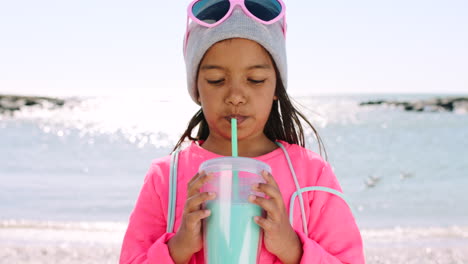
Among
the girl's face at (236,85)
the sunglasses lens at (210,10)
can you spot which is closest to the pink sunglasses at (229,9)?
the sunglasses lens at (210,10)

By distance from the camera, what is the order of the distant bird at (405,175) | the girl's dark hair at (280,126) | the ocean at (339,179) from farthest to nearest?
1. the distant bird at (405,175)
2. the ocean at (339,179)
3. the girl's dark hair at (280,126)

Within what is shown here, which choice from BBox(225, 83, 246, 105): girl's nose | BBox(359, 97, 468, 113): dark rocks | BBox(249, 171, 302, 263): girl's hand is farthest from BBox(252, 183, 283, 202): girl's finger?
BBox(359, 97, 468, 113): dark rocks

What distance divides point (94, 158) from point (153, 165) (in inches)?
491

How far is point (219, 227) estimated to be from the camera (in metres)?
1.54

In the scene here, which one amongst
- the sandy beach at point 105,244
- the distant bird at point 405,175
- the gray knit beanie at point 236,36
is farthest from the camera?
the distant bird at point 405,175

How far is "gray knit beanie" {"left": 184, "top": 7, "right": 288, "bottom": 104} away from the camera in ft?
6.42

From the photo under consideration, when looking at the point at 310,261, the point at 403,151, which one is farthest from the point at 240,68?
the point at 403,151

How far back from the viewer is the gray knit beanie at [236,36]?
6.42ft

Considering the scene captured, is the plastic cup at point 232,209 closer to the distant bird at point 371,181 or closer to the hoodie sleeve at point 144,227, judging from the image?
the hoodie sleeve at point 144,227

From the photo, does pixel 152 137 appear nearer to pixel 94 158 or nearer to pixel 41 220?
pixel 94 158

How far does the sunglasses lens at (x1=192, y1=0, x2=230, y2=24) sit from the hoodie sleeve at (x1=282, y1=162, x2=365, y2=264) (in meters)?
0.72

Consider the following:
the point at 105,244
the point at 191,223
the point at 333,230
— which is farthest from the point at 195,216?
the point at 105,244

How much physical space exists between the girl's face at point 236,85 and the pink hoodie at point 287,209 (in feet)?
0.56

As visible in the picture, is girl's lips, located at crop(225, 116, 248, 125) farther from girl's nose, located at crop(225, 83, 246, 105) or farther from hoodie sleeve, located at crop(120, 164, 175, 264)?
hoodie sleeve, located at crop(120, 164, 175, 264)
